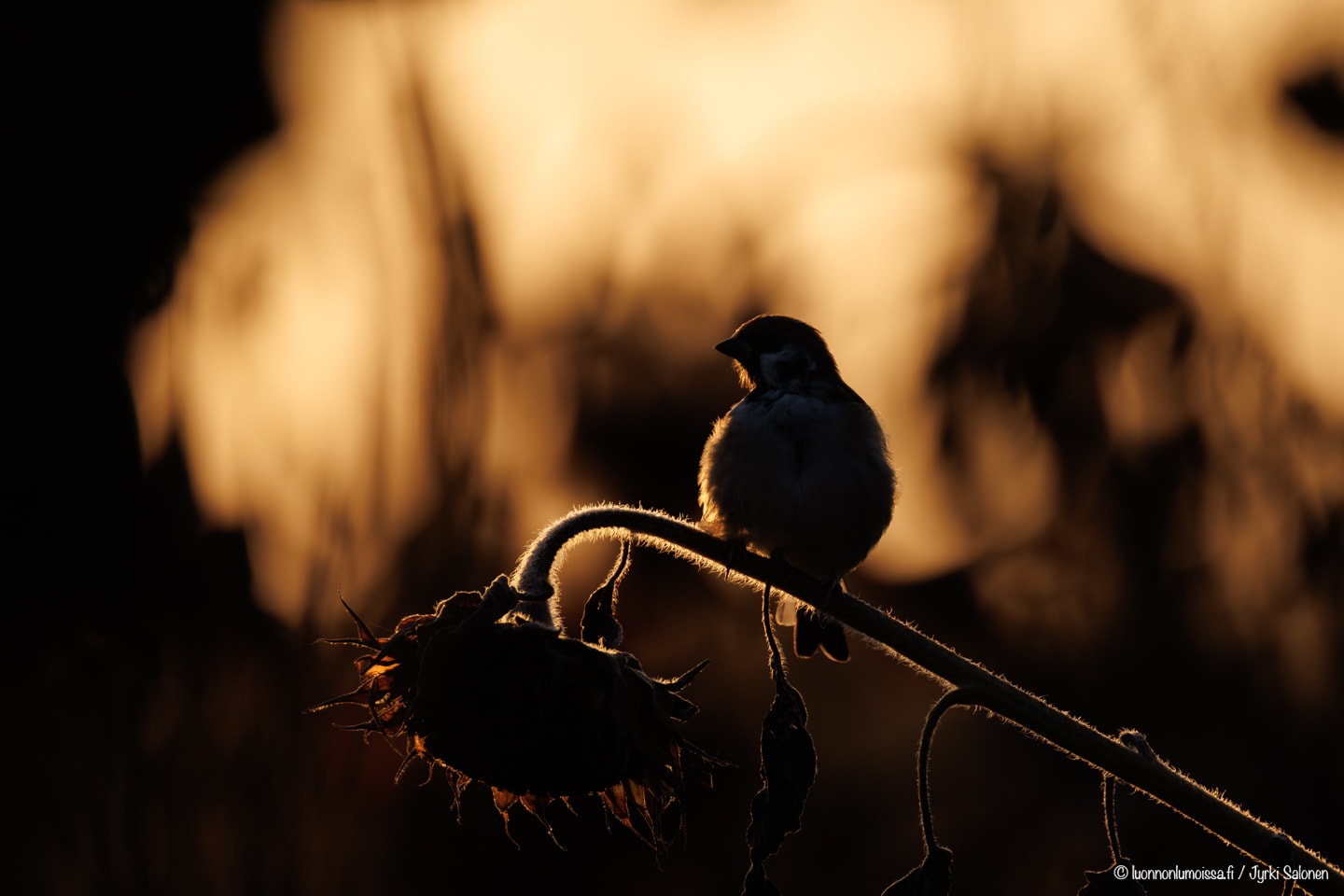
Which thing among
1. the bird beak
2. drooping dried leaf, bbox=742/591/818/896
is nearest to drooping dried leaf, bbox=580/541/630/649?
drooping dried leaf, bbox=742/591/818/896

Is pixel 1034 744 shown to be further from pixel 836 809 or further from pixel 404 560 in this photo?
pixel 404 560

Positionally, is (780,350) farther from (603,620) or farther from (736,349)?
(603,620)

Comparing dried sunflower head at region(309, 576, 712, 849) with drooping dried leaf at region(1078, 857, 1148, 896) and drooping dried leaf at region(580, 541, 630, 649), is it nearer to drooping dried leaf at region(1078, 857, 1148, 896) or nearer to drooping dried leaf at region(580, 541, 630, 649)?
drooping dried leaf at region(580, 541, 630, 649)

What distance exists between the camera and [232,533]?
5344 mm

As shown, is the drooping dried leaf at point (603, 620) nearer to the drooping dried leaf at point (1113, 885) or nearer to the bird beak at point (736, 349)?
the drooping dried leaf at point (1113, 885)

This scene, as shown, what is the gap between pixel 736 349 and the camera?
4.06m

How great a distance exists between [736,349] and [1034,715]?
80.6 inches

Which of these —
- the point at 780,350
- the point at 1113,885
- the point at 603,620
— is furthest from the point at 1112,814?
the point at 780,350

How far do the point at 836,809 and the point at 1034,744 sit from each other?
4.45 ft

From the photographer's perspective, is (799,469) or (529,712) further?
(799,469)

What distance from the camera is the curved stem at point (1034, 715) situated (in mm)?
2238

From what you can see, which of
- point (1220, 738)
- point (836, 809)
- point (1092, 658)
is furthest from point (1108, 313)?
point (836, 809)

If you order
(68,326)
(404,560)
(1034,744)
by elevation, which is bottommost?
(1034,744)

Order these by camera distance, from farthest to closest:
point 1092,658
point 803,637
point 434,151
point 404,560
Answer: point 1092,658, point 434,151, point 404,560, point 803,637
